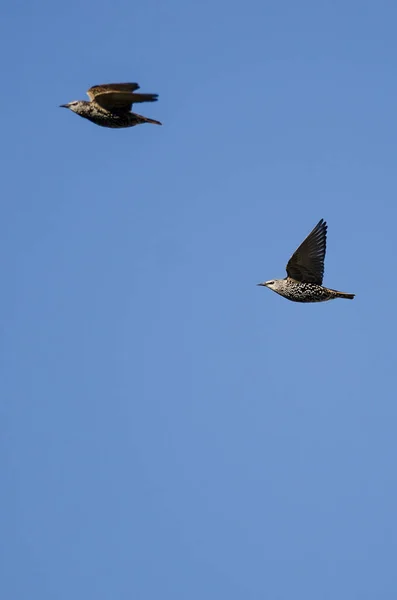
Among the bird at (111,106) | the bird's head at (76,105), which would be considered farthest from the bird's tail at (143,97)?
the bird's head at (76,105)

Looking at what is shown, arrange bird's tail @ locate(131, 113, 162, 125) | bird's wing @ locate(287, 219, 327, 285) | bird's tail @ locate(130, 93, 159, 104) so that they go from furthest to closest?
bird's wing @ locate(287, 219, 327, 285)
bird's tail @ locate(131, 113, 162, 125)
bird's tail @ locate(130, 93, 159, 104)

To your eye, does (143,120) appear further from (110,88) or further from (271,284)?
(271,284)

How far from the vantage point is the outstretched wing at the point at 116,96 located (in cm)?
2075

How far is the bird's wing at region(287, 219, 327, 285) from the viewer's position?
24.0m

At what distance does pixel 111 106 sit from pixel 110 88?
1.62ft

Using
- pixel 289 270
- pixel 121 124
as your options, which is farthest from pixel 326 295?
pixel 121 124

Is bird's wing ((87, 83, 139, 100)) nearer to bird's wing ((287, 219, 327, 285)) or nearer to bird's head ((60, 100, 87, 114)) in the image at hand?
bird's head ((60, 100, 87, 114))

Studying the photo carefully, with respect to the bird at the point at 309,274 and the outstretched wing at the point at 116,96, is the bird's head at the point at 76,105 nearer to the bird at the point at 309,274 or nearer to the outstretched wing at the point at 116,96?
the outstretched wing at the point at 116,96

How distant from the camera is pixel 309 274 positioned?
24.4 meters

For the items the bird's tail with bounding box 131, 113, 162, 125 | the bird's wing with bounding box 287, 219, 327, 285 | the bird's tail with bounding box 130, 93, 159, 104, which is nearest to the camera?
the bird's tail with bounding box 130, 93, 159, 104

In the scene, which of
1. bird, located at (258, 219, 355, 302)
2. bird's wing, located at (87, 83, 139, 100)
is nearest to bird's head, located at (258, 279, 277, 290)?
bird, located at (258, 219, 355, 302)

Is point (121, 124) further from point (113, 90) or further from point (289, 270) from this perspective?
point (289, 270)

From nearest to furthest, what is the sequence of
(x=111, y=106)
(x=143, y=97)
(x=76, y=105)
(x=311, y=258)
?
1. (x=143, y=97)
2. (x=111, y=106)
3. (x=76, y=105)
4. (x=311, y=258)

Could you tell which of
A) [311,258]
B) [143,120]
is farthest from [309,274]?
[143,120]
